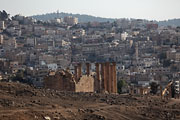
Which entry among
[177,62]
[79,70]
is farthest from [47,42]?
[79,70]

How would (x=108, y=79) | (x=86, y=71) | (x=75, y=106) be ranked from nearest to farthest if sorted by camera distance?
(x=75, y=106)
(x=108, y=79)
(x=86, y=71)

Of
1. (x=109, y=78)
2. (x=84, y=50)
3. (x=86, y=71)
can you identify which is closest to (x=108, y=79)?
(x=109, y=78)

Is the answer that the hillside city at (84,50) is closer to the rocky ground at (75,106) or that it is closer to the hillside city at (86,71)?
the hillside city at (86,71)

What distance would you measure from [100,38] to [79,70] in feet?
281

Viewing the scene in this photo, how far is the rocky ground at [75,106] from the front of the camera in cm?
1828

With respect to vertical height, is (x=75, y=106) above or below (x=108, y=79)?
above

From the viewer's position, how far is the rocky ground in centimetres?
1828

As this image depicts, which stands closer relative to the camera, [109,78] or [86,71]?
[109,78]

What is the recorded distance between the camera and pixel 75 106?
67.5 feet

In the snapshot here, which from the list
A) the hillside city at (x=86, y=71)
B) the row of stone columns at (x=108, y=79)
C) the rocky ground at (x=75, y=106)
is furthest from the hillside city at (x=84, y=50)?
the rocky ground at (x=75, y=106)

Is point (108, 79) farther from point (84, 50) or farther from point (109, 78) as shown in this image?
point (84, 50)

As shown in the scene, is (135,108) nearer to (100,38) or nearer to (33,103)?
(33,103)

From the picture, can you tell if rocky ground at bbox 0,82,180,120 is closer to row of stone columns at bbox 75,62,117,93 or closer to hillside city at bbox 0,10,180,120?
hillside city at bbox 0,10,180,120

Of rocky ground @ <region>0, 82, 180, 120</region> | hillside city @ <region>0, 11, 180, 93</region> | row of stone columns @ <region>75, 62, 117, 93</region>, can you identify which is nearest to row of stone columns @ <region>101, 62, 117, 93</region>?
row of stone columns @ <region>75, 62, 117, 93</region>
